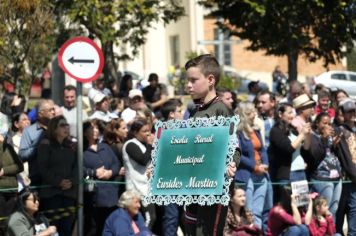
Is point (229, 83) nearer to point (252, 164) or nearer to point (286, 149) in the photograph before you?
point (286, 149)

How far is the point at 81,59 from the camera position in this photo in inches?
584

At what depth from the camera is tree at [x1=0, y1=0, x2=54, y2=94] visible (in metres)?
16.7

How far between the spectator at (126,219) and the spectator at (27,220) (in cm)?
76

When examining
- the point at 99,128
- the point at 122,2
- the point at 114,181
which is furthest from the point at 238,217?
the point at 122,2

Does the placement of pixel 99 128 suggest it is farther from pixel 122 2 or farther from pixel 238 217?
pixel 122 2

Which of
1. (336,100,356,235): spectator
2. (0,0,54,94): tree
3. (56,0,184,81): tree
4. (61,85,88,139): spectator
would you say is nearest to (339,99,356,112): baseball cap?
(336,100,356,235): spectator

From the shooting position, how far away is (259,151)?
14953mm

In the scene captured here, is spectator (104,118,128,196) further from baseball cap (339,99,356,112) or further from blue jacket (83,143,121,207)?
baseball cap (339,99,356,112)

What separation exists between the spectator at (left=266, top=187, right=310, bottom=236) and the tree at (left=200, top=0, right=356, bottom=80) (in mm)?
10697

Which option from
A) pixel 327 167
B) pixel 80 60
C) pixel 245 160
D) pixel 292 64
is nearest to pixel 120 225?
pixel 245 160

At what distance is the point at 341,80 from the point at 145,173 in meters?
21.8

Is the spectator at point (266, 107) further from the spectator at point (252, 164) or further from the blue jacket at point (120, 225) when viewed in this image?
the blue jacket at point (120, 225)

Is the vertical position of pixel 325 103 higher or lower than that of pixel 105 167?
higher

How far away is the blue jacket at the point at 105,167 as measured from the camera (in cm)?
1447
